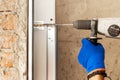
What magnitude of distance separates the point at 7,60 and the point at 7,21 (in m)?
0.17

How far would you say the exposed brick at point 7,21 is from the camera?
2.67ft

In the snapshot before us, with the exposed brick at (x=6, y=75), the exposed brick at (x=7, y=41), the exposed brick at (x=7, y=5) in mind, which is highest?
the exposed brick at (x=7, y=5)

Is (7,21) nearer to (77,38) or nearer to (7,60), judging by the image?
(7,60)

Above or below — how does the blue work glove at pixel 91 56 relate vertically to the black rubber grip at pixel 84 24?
below

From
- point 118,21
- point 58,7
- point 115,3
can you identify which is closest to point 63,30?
point 58,7

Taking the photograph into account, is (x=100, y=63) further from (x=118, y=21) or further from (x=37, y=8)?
(x=37, y=8)

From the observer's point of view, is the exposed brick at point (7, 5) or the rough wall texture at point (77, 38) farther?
the rough wall texture at point (77, 38)

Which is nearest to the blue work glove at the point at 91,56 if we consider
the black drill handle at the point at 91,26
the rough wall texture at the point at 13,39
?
the black drill handle at the point at 91,26

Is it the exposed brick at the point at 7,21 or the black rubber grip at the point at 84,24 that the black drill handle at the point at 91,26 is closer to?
the black rubber grip at the point at 84,24

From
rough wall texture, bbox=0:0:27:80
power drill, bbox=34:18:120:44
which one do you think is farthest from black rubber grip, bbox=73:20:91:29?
rough wall texture, bbox=0:0:27:80

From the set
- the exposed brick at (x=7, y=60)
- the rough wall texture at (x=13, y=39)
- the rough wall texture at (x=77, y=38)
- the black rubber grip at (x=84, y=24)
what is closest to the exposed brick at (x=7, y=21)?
the rough wall texture at (x=13, y=39)

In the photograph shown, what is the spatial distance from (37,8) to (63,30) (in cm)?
56

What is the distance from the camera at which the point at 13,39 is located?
2.66 ft

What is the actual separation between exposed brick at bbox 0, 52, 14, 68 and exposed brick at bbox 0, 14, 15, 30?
4.4 inches
